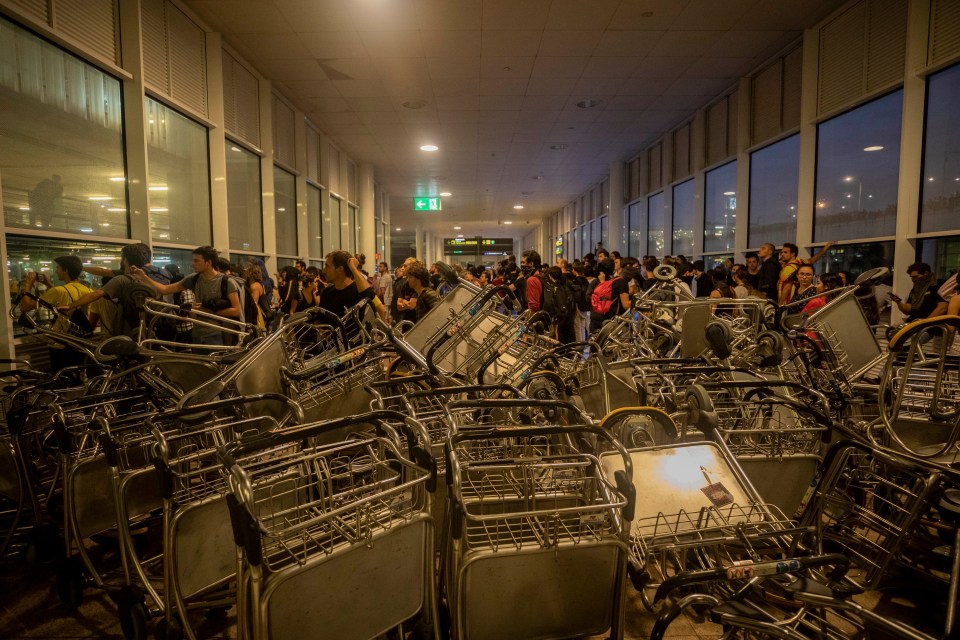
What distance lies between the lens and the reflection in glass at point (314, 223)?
434 inches

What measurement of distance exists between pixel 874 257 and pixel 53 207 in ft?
27.0

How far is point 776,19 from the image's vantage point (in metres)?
6.40

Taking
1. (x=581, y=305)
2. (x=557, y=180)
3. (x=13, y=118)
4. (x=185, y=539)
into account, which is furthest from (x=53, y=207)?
(x=557, y=180)

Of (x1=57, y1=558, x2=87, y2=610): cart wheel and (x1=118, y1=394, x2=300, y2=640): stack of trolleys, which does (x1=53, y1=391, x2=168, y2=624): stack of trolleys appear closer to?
(x1=57, y1=558, x2=87, y2=610): cart wheel

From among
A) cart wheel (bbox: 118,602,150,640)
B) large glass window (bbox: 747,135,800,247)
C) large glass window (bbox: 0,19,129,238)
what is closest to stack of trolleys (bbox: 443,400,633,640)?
cart wheel (bbox: 118,602,150,640)

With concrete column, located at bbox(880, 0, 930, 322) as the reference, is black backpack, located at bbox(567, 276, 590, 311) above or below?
below

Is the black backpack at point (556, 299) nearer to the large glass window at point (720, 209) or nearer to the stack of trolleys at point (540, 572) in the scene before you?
the large glass window at point (720, 209)

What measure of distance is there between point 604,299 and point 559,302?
1.96 feet

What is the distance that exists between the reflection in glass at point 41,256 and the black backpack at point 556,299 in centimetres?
484

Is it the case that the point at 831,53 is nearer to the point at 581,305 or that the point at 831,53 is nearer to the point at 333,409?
the point at 581,305

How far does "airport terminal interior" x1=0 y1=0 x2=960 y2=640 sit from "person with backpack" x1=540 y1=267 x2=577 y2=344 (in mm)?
52

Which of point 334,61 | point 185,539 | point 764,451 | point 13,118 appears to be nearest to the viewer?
point 185,539

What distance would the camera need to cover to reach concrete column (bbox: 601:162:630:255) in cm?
1500

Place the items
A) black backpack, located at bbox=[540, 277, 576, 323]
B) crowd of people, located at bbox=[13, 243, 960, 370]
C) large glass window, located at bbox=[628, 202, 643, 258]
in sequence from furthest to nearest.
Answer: large glass window, located at bbox=[628, 202, 643, 258]
black backpack, located at bbox=[540, 277, 576, 323]
crowd of people, located at bbox=[13, 243, 960, 370]
